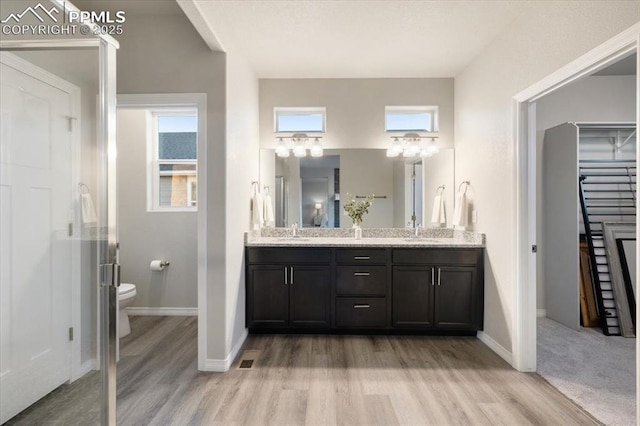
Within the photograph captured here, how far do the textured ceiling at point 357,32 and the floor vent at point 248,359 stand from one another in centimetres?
246

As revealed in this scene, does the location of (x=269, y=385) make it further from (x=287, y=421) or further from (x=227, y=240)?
(x=227, y=240)

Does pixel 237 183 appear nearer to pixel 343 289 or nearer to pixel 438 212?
pixel 343 289

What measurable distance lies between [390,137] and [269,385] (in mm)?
2762

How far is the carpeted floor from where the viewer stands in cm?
207

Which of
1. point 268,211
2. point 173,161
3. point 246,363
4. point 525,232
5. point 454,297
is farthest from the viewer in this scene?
point 173,161

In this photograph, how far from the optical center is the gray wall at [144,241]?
383 centimetres

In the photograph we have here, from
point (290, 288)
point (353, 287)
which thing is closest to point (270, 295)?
point (290, 288)

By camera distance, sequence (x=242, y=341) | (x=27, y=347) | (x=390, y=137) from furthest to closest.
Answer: (x=390, y=137) → (x=242, y=341) → (x=27, y=347)

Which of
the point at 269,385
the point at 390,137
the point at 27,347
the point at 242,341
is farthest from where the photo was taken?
the point at 390,137

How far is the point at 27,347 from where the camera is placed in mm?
1877

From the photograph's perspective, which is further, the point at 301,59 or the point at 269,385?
the point at 301,59

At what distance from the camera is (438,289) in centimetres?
315

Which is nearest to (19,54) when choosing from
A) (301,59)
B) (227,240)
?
(227,240)

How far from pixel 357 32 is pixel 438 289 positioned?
93.4 inches
